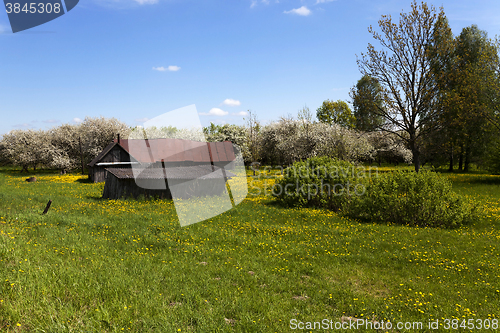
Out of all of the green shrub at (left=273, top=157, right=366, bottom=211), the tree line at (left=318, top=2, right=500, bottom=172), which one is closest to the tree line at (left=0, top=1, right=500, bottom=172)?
the tree line at (left=318, top=2, right=500, bottom=172)

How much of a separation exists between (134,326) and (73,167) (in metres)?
61.8

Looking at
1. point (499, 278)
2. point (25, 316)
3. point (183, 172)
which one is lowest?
point (499, 278)

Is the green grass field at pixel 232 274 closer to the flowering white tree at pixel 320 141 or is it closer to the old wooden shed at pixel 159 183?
the old wooden shed at pixel 159 183

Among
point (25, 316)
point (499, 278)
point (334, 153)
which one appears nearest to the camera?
point (25, 316)

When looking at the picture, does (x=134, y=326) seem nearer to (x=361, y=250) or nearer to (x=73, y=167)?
(x=361, y=250)

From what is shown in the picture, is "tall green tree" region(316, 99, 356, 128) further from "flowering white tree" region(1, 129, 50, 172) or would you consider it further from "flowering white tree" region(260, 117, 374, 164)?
"flowering white tree" region(1, 129, 50, 172)

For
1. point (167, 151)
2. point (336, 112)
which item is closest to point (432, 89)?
point (167, 151)

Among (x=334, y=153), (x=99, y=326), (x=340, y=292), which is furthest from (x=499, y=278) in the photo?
(x=334, y=153)

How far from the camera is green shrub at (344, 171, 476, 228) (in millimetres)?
14078

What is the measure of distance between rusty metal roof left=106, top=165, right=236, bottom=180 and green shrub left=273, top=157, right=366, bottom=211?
8.67 meters

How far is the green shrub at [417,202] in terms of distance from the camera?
1408 centimetres

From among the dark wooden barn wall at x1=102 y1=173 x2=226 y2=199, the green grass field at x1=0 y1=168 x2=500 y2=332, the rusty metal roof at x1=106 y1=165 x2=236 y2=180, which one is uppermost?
the rusty metal roof at x1=106 y1=165 x2=236 y2=180

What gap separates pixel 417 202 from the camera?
1428 cm

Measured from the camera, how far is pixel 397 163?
70625 mm
